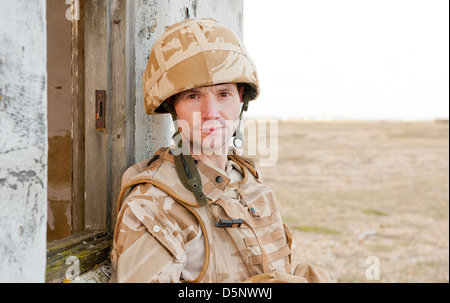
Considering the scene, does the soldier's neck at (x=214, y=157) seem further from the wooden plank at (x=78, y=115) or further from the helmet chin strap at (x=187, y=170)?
the wooden plank at (x=78, y=115)

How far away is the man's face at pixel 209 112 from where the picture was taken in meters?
1.63

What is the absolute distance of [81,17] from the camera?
191cm

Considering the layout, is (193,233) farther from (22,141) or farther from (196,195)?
(22,141)

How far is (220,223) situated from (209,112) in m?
0.44

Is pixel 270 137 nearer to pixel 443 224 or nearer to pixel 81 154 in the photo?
pixel 81 154

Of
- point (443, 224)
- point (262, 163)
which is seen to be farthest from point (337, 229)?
point (262, 163)

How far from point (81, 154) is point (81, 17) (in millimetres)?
658

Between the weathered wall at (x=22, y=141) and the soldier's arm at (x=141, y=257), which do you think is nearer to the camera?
the weathered wall at (x=22, y=141)

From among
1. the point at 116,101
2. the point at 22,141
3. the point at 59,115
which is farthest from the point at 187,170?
the point at 59,115

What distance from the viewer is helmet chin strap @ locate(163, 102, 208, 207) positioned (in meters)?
1.57

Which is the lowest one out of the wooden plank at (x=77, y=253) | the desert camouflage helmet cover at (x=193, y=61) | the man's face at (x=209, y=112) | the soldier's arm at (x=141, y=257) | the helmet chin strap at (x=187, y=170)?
the wooden plank at (x=77, y=253)

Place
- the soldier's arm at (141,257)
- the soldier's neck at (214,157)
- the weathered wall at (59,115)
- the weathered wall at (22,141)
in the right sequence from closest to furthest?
the weathered wall at (22,141) → the soldier's arm at (141,257) → the soldier's neck at (214,157) → the weathered wall at (59,115)

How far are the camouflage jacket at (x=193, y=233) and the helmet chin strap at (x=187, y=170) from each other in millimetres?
23

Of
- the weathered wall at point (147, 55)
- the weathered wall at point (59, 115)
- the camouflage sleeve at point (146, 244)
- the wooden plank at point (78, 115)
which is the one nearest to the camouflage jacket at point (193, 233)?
the camouflage sleeve at point (146, 244)
